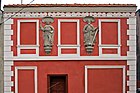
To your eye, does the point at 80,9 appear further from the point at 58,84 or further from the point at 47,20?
the point at 58,84

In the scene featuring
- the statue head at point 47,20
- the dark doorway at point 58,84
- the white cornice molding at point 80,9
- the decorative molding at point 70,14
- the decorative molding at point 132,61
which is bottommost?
the dark doorway at point 58,84

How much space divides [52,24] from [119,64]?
117 inches

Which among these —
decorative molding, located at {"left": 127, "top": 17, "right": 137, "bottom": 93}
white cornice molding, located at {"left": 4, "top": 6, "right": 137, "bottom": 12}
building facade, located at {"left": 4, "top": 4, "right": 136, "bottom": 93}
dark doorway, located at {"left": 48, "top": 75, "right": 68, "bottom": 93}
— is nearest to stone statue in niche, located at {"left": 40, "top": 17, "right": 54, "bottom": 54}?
building facade, located at {"left": 4, "top": 4, "right": 136, "bottom": 93}

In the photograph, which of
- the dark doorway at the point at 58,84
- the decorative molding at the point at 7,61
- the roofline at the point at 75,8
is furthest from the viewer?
the dark doorway at the point at 58,84

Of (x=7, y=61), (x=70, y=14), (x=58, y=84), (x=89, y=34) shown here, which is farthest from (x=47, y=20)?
(x=58, y=84)

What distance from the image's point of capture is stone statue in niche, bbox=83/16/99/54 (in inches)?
551

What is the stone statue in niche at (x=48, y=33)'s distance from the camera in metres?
14.0

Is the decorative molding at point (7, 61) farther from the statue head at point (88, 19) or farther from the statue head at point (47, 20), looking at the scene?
the statue head at point (88, 19)

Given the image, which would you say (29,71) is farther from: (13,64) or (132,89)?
(132,89)

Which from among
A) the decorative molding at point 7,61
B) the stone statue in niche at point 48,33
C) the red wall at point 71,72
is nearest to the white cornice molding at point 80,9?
the stone statue in niche at point 48,33

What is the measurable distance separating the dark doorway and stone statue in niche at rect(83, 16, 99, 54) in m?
1.46

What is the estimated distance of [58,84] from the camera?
14.2m

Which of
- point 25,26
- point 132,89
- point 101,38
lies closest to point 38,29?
point 25,26

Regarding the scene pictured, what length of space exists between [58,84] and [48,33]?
2.00 meters
